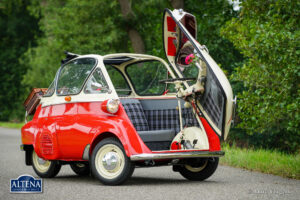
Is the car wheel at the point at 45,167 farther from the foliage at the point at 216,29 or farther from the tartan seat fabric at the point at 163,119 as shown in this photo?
the foliage at the point at 216,29

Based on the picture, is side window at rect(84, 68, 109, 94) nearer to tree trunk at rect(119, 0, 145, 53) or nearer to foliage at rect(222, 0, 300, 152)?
foliage at rect(222, 0, 300, 152)

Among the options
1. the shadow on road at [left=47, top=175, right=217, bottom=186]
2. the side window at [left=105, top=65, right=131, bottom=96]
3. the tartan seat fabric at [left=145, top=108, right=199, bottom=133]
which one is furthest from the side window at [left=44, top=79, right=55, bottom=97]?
the tartan seat fabric at [left=145, top=108, right=199, bottom=133]

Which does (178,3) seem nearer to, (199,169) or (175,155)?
(199,169)

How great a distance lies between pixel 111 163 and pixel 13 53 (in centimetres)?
3921

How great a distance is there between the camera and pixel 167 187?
7777mm

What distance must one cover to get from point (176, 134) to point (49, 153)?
6.76ft

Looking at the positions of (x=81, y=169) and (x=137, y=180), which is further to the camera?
(x=81, y=169)

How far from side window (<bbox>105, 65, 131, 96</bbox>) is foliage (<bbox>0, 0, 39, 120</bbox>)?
32.8 metres

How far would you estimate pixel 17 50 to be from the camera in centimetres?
4622

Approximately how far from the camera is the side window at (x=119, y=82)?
9.99 meters

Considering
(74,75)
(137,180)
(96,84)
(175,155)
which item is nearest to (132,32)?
(74,75)

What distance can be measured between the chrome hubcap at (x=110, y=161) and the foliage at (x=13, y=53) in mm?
35467

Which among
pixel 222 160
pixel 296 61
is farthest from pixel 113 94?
pixel 222 160

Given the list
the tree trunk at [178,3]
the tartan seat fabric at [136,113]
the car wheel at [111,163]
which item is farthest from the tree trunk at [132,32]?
the car wheel at [111,163]
